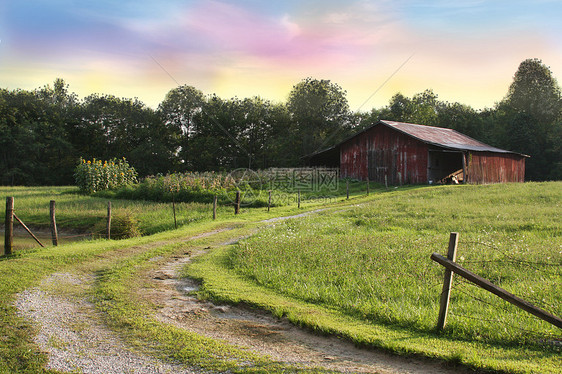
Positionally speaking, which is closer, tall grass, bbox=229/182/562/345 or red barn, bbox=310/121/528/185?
tall grass, bbox=229/182/562/345

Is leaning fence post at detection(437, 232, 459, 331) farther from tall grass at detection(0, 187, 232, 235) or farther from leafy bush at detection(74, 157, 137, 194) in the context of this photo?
leafy bush at detection(74, 157, 137, 194)

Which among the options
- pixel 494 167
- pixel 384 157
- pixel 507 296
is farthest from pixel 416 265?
pixel 494 167

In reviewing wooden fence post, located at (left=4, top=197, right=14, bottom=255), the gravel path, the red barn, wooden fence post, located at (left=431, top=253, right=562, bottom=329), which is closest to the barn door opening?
the red barn

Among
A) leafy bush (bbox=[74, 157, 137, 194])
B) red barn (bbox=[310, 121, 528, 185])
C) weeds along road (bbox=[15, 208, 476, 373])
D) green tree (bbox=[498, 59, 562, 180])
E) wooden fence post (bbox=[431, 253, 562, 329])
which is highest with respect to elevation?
green tree (bbox=[498, 59, 562, 180])

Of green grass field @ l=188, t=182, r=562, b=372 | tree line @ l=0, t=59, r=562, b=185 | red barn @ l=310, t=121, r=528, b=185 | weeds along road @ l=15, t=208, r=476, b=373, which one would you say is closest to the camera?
weeds along road @ l=15, t=208, r=476, b=373

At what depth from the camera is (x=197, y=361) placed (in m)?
5.52

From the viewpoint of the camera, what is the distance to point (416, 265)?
9906mm

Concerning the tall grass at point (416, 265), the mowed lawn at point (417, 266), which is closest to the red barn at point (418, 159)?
the tall grass at point (416, 265)

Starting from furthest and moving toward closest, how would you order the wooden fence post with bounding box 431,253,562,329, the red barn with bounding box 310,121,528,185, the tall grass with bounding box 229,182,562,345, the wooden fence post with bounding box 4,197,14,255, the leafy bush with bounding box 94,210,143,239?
the red barn with bounding box 310,121,528,185 → the leafy bush with bounding box 94,210,143,239 → the wooden fence post with bounding box 4,197,14,255 → the tall grass with bounding box 229,182,562,345 → the wooden fence post with bounding box 431,253,562,329

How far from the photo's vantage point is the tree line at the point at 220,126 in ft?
184

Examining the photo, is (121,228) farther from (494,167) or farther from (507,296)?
(494,167)

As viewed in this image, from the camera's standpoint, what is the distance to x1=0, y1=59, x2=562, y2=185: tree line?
184ft

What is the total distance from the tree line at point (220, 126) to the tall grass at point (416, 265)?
136ft

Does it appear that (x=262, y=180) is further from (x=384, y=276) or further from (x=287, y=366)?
(x=287, y=366)
